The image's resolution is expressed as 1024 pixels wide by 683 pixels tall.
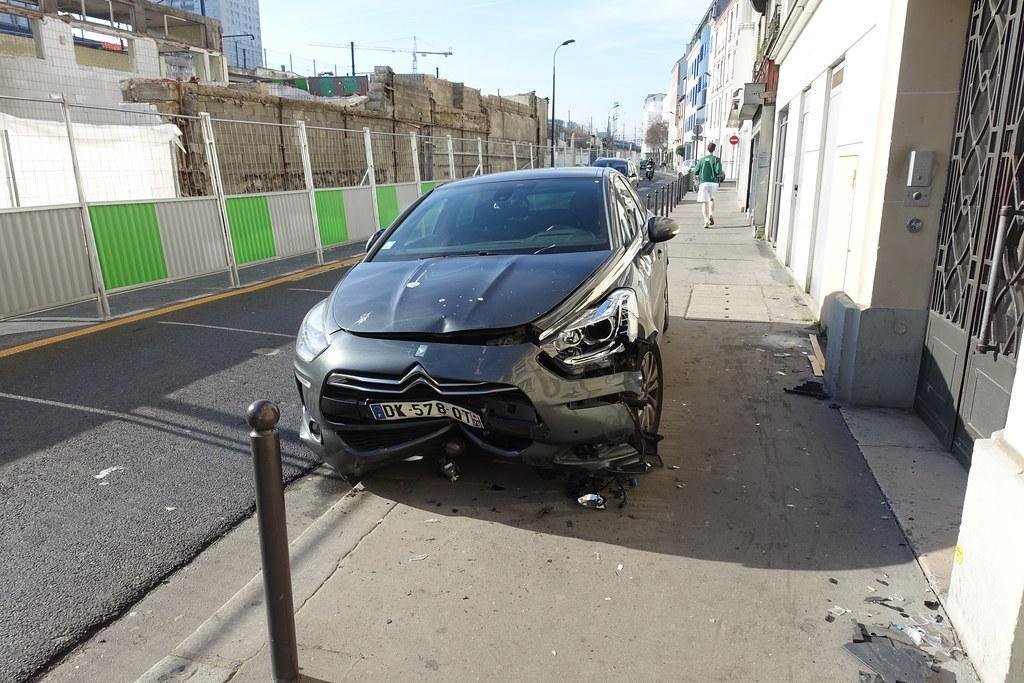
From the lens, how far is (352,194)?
1397 cm

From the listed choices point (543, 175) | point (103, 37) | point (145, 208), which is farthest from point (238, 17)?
point (543, 175)

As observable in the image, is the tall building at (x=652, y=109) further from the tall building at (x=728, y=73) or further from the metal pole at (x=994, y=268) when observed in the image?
the metal pole at (x=994, y=268)

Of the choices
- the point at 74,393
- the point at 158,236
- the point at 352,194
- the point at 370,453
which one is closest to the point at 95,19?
the point at 352,194

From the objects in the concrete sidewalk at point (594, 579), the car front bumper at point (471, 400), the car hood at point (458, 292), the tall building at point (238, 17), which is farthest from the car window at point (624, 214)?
the tall building at point (238, 17)

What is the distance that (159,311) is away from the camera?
820 cm

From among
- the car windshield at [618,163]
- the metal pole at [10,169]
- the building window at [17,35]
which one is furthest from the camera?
the building window at [17,35]

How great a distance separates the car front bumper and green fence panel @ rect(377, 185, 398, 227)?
11926 millimetres

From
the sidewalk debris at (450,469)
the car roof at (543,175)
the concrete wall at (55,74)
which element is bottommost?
the sidewalk debris at (450,469)

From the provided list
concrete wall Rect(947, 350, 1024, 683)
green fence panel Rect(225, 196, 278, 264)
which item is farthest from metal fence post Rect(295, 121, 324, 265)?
concrete wall Rect(947, 350, 1024, 683)

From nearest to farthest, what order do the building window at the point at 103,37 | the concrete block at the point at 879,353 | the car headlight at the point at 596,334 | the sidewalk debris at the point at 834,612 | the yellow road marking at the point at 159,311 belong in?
1. the sidewalk debris at the point at 834,612
2. the car headlight at the point at 596,334
3. the concrete block at the point at 879,353
4. the yellow road marking at the point at 159,311
5. the building window at the point at 103,37

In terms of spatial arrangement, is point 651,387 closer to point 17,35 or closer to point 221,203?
point 221,203

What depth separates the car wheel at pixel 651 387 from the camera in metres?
3.62

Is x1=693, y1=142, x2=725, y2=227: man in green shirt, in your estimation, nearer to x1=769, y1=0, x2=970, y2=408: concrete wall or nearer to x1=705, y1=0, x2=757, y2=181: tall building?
x1=705, y1=0, x2=757, y2=181: tall building

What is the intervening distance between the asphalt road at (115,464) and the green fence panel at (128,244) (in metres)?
1.35
